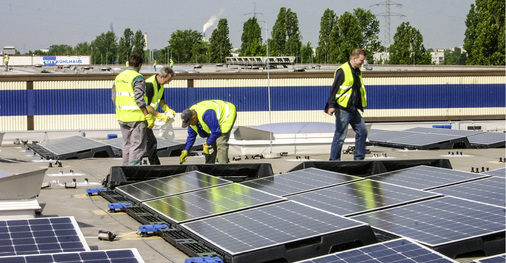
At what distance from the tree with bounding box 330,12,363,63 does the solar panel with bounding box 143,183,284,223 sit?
78.4m

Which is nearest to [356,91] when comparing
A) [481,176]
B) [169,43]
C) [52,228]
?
[481,176]

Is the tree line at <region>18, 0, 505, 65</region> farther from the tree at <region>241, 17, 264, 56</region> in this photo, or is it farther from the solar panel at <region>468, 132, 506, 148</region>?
the solar panel at <region>468, 132, 506, 148</region>

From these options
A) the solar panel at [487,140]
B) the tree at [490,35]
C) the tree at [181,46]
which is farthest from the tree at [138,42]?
the solar panel at [487,140]

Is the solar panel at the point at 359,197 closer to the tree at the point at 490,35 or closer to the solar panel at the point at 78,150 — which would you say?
the solar panel at the point at 78,150

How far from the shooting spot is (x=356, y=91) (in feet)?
42.6

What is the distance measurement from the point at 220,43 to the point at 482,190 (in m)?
108

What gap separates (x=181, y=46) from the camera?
142875mm

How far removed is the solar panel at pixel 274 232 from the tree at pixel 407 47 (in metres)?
85.0

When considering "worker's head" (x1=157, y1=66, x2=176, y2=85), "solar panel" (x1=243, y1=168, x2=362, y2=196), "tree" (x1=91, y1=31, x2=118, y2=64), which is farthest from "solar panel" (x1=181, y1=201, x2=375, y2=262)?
"tree" (x1=91, y1=31, x2=118, y2=64)

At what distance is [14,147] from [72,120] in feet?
58.6

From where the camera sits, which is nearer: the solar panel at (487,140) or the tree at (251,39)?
the solar panel at (487,140)

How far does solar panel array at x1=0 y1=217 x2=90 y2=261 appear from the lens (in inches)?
235

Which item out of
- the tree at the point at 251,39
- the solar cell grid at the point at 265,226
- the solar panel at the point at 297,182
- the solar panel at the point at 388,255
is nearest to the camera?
the solar panel at the point at 388,255

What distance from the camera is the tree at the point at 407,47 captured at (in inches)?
3558
